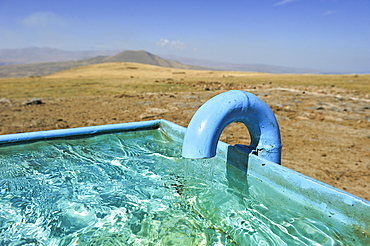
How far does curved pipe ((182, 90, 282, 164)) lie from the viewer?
1601mm

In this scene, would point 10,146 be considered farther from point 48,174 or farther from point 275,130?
point 275,130

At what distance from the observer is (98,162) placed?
121 inches

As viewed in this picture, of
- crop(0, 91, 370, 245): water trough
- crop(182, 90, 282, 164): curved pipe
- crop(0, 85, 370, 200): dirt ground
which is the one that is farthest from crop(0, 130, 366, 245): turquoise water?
crop(0, 85, 370, 200): dirt ground

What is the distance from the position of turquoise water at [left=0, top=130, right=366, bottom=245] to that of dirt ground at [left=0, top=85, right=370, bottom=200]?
1.27m

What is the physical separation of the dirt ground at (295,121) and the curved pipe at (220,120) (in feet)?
5.35

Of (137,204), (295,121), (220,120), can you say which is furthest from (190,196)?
(295,121)

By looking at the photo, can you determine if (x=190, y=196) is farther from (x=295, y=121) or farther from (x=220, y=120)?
(x=295, y=121)

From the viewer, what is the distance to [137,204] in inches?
90.9

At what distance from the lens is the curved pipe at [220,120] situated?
5.25 ft

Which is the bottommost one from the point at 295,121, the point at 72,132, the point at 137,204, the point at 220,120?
the point at 137,204

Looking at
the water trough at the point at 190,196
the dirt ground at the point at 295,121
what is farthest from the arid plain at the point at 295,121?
the water trough at the point at 190,196

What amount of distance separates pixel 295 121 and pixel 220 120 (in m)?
4.83

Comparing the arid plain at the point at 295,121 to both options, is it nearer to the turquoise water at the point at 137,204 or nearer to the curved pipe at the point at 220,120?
the turquoise water at the point at 137,204

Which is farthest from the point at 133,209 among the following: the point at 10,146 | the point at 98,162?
the point at 10,146
